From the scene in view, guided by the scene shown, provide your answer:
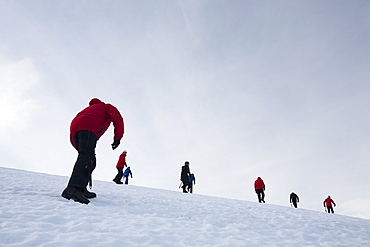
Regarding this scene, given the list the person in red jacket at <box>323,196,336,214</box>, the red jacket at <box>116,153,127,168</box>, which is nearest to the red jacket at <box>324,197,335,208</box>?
the person in red jacket at <box>323,196,336,214</box>

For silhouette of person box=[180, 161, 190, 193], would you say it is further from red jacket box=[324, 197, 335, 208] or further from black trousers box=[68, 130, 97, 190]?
red jacket box=[324, 197, 335, 208]

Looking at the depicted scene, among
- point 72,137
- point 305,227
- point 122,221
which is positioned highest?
point 72,137

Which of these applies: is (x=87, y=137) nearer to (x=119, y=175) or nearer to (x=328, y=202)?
(x=119, y=175)

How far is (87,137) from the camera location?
14.9ft

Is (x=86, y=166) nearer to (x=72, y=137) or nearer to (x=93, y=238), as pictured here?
(x=72, y=137)

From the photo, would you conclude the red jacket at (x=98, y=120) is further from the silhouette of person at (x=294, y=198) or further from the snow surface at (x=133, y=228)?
the silhouette of person at (x=294, y=198)

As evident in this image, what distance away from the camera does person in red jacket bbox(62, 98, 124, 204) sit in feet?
14.1

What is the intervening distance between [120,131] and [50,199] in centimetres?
178

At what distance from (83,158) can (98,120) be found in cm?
80

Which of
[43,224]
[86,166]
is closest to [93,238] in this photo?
[43,224]

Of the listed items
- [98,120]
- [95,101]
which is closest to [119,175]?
[95,101]

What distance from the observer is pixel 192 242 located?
299cm

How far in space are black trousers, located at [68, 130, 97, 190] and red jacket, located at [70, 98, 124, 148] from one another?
4.6 inches

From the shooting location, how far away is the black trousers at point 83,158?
14.1ft
